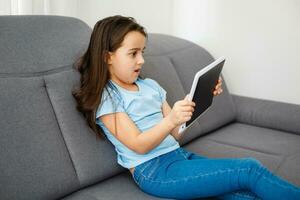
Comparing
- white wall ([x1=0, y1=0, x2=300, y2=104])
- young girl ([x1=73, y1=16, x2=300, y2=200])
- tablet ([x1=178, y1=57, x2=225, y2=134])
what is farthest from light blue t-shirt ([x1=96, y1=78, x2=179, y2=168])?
white wall ([x1=0, y1=0, x2=300, y2=104])

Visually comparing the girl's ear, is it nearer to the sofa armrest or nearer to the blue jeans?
the blue jeans

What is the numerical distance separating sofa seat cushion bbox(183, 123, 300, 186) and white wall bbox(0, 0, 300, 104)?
33cm

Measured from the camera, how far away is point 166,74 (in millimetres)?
1708

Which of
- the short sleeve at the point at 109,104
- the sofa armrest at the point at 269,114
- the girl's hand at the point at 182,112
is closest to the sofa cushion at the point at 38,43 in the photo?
the short sleeve at the point at 109,104

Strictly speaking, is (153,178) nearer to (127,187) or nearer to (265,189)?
(127,187)

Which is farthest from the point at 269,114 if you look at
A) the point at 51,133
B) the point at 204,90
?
the point at 51,133

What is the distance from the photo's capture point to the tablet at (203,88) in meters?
1.13

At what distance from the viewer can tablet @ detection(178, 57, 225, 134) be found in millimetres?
1128

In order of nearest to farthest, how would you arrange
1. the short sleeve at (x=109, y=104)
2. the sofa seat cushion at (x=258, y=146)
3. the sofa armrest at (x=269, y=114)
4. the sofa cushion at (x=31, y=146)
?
the sofa cushion at (x=31, y=146), the short sleeve at (x=109, y=104), the sofa seat cushion at (x=258, y=146), the sofa armrest at (x=269, y=114)

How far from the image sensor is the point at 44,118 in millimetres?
1193

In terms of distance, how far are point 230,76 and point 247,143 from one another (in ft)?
2.03

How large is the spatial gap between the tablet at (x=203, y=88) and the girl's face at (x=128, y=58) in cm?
23

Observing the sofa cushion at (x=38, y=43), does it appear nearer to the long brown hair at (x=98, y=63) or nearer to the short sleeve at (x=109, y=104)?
the long brown hair at (x=98, y=63)

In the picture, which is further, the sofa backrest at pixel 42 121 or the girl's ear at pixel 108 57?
the girl's ear at pixel 108 57
